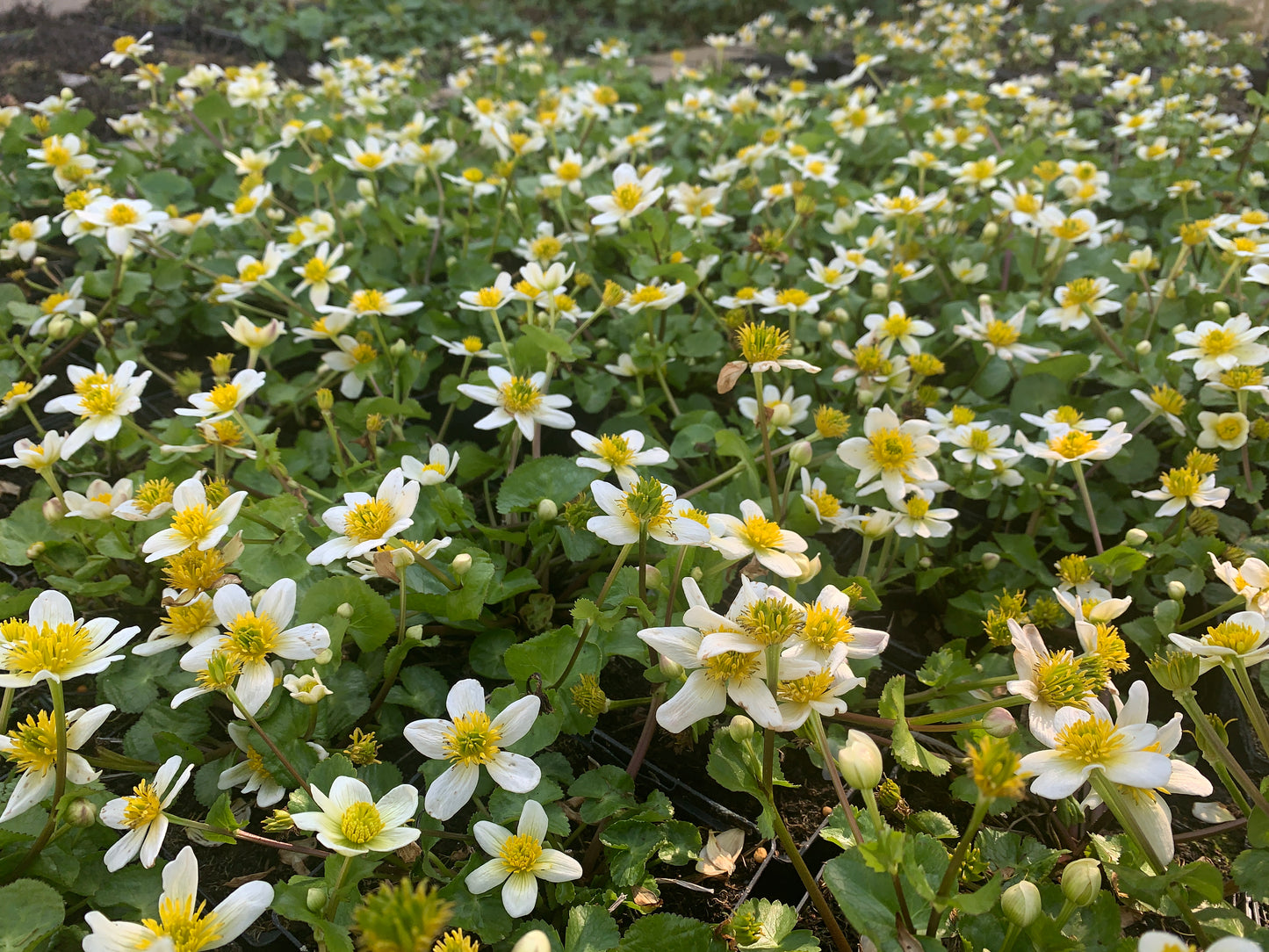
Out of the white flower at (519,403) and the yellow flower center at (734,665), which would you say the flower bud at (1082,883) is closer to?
the yellow flower center at (734,665)

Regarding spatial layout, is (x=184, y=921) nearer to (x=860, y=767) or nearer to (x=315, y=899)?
(x=315, y=899)

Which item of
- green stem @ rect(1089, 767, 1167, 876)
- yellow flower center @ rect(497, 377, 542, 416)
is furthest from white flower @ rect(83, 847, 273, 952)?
green stem @ rect(1089, 767, 1167, 876)

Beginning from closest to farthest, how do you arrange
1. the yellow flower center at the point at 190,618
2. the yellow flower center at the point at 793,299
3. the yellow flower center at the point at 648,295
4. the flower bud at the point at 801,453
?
the yellow flower center at the point at 190,618, the flower bud at the point at 801,453, the yellow flower center at the point at 648,295, the yellow flower center at the point at 793,299

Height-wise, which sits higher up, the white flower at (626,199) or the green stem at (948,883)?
the white flower at (626,199)

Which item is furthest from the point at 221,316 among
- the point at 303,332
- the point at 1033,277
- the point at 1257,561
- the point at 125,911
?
the point at 1257,561

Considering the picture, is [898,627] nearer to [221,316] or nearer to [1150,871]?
[1150,871]

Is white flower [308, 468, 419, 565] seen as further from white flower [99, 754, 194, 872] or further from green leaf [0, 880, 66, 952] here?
green leaf [0, 880, 66, 952]

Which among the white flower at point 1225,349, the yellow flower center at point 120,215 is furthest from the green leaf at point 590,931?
the yellow flower center at point 120,215
